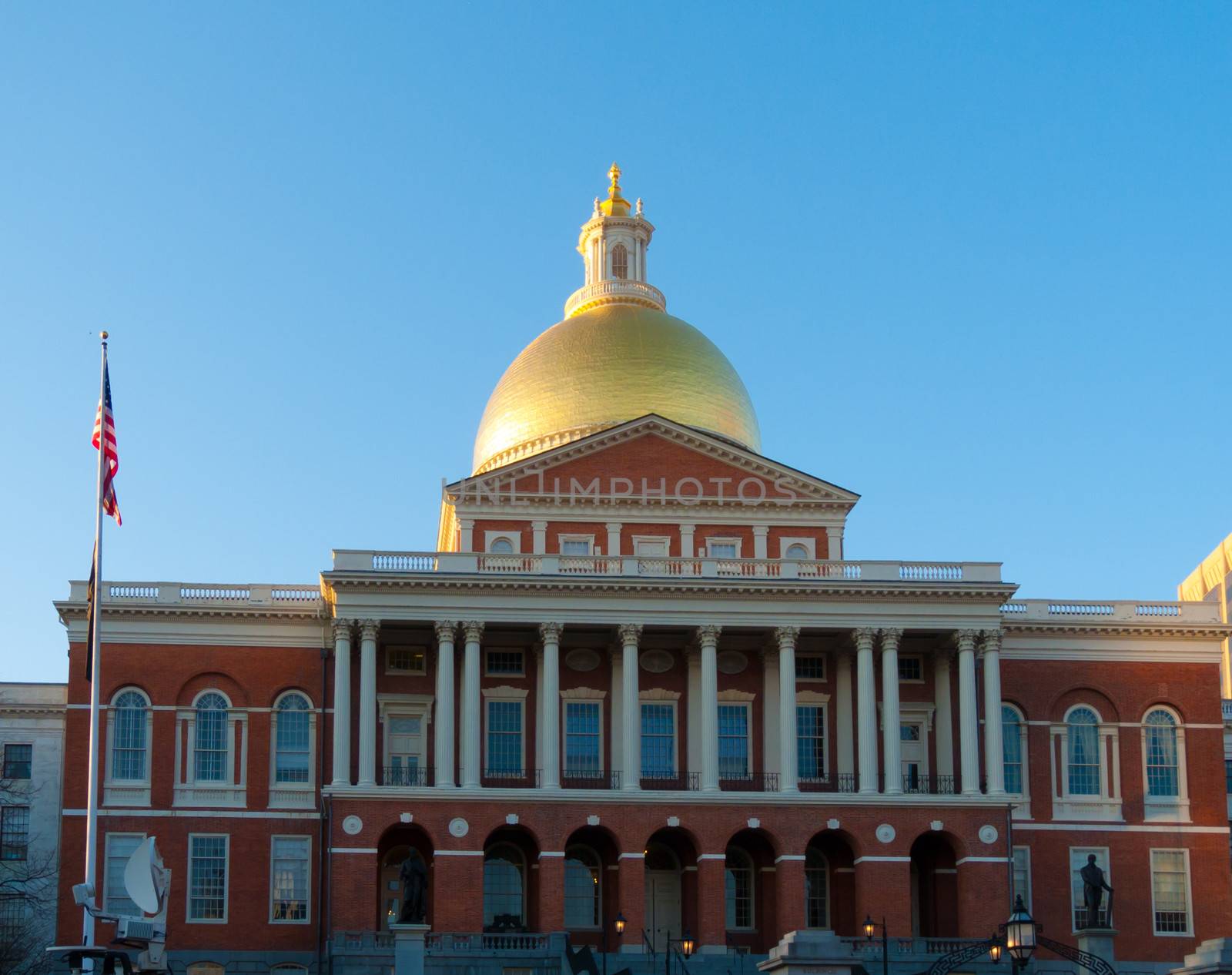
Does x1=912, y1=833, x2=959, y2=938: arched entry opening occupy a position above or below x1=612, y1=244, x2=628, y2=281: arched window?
below

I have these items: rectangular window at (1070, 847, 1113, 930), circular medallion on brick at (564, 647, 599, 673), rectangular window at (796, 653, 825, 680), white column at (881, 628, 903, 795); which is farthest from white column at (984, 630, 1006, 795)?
circular medallion on brick at (564, 647, 599, 673)

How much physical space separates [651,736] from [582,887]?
560 centimetres

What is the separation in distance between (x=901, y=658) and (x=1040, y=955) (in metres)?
11.1

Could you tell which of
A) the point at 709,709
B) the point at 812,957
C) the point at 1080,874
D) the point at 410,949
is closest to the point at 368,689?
the point at 709,709

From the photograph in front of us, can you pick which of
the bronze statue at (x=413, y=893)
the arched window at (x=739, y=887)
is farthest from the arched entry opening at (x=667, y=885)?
the bronze statue at (x=413, y=893)

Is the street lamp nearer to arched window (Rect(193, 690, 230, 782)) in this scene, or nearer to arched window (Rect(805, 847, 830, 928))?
arched window (Rect(805, 847, 830, 928))

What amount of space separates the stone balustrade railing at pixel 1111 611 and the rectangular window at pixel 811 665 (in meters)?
6.77

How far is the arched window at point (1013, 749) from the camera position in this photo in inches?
2940

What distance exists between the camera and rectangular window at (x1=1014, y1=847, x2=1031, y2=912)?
73.6 meters

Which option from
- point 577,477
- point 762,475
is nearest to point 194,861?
point 577,477

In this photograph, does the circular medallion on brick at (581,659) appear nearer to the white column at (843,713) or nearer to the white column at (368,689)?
the white column at (368,689)

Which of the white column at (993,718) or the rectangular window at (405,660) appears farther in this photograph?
the rectangular window at (405,660)

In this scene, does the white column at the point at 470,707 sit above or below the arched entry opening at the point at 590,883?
above

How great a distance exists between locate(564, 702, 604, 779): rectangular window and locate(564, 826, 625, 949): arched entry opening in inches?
85.5
